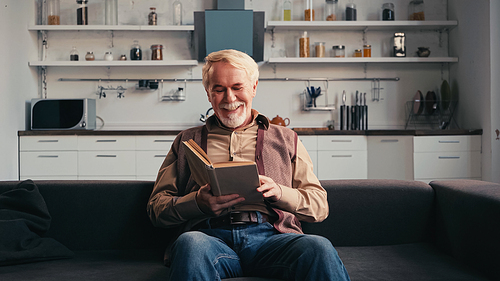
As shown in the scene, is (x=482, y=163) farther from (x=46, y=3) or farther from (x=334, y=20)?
(x=46, y=3)

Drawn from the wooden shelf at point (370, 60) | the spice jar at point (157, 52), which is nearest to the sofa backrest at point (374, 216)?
the wooden shelf at point (370, 60)

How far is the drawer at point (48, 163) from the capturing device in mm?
3807

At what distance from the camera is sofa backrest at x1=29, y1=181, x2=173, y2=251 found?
163 cm

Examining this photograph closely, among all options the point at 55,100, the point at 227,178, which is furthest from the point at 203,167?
the point at 55,100

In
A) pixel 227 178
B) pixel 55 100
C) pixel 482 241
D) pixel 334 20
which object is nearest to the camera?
pixel 227 178

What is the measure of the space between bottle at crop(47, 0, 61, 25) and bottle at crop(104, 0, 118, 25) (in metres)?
0.51

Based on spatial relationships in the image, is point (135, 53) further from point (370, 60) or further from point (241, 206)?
point (241, 206)

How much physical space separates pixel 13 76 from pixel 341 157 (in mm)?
3300

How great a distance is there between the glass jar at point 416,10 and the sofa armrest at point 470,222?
10.7ft

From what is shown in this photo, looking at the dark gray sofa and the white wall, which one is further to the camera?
the white wall

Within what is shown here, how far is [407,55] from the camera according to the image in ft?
14.8

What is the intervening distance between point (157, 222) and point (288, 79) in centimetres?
328

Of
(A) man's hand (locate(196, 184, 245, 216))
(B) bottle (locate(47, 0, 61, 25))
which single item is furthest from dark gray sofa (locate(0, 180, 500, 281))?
(B) bottle (locate(47, 0, 61, 25))

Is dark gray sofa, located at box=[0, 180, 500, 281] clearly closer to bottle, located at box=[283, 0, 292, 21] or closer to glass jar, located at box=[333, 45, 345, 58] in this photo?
glass jar, located at box=[333, 45, 345, 58]
